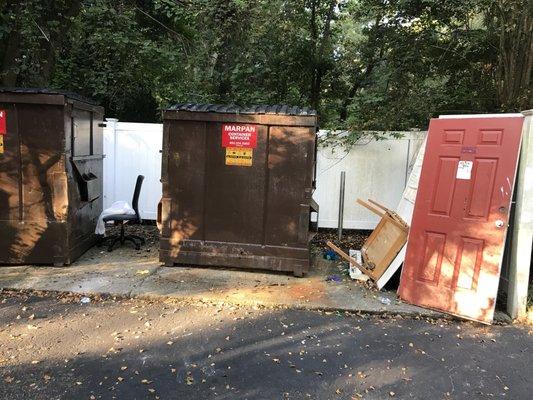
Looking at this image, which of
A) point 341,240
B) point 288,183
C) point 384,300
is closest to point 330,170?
point 341,240

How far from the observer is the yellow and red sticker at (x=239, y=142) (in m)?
5.76

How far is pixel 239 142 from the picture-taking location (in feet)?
19.0

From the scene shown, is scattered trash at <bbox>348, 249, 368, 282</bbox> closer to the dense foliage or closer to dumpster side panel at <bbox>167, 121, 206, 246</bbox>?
dumpster side panel at <bbox>167, 121, 206, 246</bbox>

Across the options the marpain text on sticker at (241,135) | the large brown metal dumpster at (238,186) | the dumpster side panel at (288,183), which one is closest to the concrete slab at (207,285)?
the large brown metal dumpster at (238,186)

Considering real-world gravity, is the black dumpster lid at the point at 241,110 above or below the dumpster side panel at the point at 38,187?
above

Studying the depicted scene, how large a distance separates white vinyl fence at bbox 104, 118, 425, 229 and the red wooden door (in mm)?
2811

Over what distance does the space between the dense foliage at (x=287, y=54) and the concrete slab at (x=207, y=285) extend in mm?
3268

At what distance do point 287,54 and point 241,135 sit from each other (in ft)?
15.7

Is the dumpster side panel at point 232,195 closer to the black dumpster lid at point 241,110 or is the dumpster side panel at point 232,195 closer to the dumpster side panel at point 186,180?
the dumpster side panel at point 186,180

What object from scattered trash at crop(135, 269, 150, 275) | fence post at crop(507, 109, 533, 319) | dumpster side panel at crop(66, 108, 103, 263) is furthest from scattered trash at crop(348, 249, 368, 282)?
dumpster side panel at crop(66, 108, 103, 263)

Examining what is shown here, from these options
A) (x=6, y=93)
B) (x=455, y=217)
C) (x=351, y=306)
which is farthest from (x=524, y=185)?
(x=6, y=93)

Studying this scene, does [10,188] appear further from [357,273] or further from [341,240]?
[341,240]

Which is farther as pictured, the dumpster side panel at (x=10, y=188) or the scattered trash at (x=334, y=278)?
the scattered trash at (x=334, y=278)

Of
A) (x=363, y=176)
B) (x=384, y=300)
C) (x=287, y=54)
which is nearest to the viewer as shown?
(x=384, y=300)
